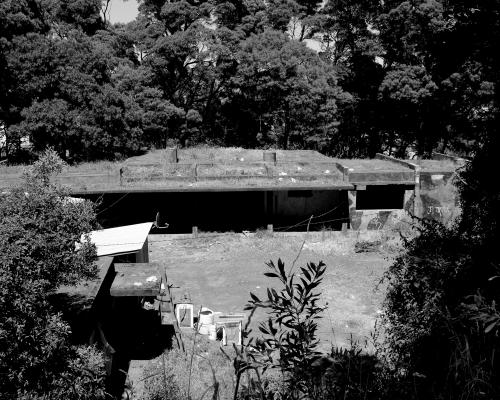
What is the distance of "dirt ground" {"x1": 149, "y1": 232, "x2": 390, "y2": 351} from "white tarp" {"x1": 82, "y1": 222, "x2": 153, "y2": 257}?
8.22 ft

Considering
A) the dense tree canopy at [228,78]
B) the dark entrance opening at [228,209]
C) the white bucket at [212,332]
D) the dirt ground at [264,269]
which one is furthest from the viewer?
the dense tree canopy at [228,78]

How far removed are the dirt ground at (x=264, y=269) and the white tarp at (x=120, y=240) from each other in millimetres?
2505

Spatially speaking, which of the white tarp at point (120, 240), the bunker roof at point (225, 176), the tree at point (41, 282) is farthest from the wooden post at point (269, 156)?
the tree at point (41, 282)

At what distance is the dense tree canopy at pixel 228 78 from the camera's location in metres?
22.4

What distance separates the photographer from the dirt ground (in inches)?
538

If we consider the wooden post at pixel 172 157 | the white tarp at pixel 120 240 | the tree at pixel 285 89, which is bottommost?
the white tarp at pixel 120 240

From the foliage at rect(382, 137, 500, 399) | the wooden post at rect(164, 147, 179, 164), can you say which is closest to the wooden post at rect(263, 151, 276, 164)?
the wooden post at rect(164, 147, 179, 164)

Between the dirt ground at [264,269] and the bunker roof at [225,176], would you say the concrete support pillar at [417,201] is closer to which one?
the bunker roof at [225,176]

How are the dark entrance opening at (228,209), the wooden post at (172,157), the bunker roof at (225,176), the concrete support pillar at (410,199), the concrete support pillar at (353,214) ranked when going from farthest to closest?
the wooden post at (172,157) → the concrete support pillar at (410,199) → the dark entrance opening at (228,209) → the concrete support pillar at (353,214) → the bunker roof at (225,176)

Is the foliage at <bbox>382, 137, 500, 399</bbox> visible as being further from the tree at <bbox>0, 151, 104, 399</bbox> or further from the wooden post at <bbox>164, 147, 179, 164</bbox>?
the wooden post at <bbox>164, 147, 179, 164</bbox>

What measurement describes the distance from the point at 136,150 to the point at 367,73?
15116 millimetres

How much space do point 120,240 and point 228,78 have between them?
19929mm

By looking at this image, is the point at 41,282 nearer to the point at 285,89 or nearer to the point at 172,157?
the point at 172,157

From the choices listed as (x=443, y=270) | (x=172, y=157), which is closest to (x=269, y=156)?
(x=172, y=157)
